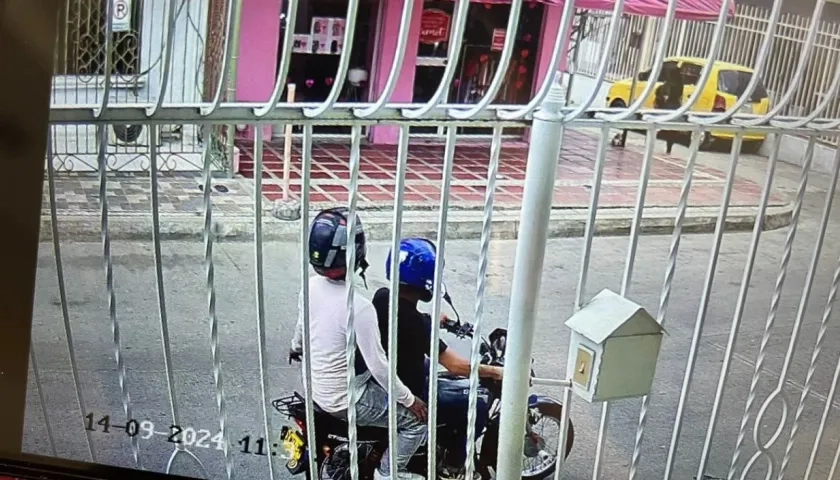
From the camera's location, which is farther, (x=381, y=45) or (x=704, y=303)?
(x=704, y=303)

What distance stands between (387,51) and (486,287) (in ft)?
1.57

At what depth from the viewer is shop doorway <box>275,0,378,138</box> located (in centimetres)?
168

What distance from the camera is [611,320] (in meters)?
1.67

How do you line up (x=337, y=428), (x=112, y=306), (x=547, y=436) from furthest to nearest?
(x=547, y=436) < (x=337, y=428) < (x=112, y=306)

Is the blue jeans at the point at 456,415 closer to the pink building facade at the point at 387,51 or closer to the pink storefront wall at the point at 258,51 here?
the pink building facade at the point at 387,51

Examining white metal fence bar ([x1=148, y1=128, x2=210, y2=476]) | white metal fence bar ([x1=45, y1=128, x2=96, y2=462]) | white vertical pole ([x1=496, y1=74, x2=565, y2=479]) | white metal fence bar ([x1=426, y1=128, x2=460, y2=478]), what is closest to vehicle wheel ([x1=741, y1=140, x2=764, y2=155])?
white vertical pole ([x1=496, y1=74, x2=565, y2=479])

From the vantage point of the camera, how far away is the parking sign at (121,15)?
1667 mm

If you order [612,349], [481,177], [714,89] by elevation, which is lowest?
[612,349]

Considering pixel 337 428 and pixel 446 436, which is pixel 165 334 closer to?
pixel 337 428

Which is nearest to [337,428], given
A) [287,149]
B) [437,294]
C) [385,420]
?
[385,420]

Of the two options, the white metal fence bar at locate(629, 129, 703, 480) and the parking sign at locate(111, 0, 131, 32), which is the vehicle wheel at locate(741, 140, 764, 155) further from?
the parking sign at locate(111, 0, 131, 32)

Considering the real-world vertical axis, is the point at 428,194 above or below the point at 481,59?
below

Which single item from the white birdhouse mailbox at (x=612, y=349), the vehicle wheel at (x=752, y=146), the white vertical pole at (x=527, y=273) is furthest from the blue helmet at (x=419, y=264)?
the vehicle wheel at (x=752, y=146)

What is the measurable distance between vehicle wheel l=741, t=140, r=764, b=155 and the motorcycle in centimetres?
58
